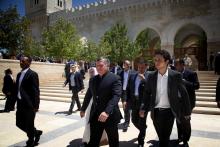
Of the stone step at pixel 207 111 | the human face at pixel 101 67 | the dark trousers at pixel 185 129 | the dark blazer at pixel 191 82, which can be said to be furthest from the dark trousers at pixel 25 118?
the stone step at pixel 207 111

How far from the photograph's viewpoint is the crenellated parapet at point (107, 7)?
32.3 m

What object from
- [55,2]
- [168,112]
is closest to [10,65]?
[168,112]

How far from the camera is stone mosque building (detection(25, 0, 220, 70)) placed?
28031 mm

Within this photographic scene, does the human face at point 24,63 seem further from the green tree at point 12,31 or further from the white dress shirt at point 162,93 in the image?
the green tree at point 12,31

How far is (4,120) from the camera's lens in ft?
29.2

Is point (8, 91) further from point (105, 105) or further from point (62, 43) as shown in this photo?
point (62, 43)

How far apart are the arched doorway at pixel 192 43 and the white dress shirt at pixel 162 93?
78.7 feet

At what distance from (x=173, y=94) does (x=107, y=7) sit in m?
33.6

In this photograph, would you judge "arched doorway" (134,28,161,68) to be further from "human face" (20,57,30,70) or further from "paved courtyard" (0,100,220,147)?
"human face" (20,57,30,70)

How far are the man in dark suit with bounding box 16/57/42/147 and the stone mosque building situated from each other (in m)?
20.4

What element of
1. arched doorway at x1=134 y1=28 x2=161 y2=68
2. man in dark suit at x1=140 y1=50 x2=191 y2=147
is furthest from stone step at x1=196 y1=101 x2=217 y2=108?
arched doorway at x1=134 y1=28 x2=161 y2=68

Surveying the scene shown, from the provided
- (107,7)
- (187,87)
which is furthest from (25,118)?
(107,7)

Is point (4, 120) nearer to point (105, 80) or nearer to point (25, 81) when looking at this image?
point (25, 81)

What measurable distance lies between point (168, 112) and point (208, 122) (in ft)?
14.6
